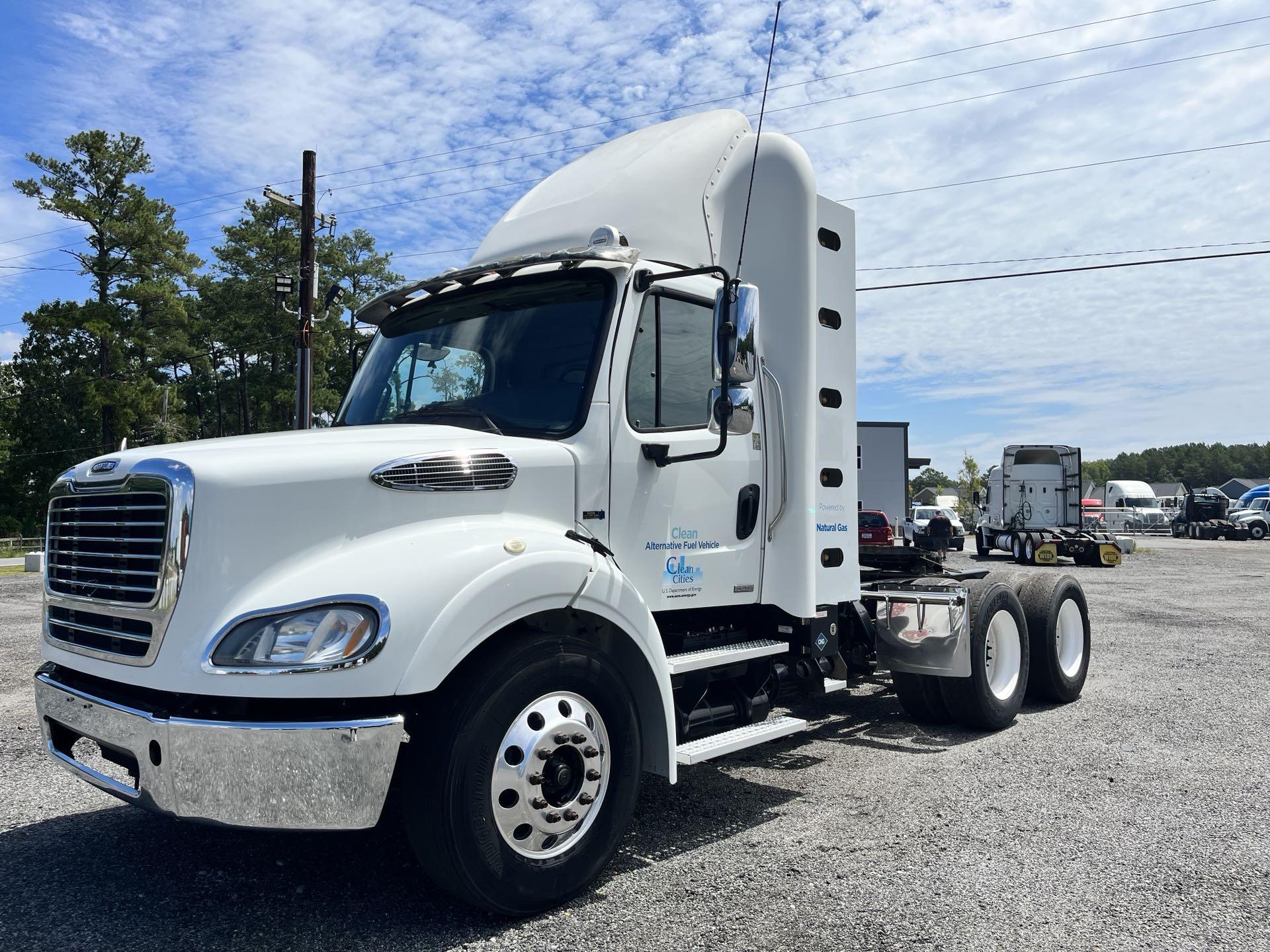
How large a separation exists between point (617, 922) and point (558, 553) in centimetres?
139

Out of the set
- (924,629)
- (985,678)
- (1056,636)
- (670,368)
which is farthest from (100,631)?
(1056,636)

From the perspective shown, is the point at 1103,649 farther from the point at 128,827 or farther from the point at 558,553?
the point at 128,827

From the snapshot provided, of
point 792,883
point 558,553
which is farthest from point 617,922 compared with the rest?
point 558,553

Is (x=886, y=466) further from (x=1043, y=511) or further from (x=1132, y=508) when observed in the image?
(x=1132, y=508)

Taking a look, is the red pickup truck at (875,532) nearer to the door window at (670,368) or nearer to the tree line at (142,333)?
the door window at (670,368)

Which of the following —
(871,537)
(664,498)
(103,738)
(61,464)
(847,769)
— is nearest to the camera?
(103,738)

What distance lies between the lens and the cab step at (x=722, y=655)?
436cm

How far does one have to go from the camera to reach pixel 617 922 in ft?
11.6

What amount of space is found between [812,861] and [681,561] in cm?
145

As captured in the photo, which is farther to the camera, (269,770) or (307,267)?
(307,267)

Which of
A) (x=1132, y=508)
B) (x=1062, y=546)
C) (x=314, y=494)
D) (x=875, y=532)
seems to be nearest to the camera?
(x=314, y=494)

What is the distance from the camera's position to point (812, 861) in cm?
416

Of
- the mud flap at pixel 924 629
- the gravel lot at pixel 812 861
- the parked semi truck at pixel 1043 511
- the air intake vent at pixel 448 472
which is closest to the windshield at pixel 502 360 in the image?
the air intake vent at pixel 448 472

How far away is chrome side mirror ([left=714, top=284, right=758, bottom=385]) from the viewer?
4.05 m
